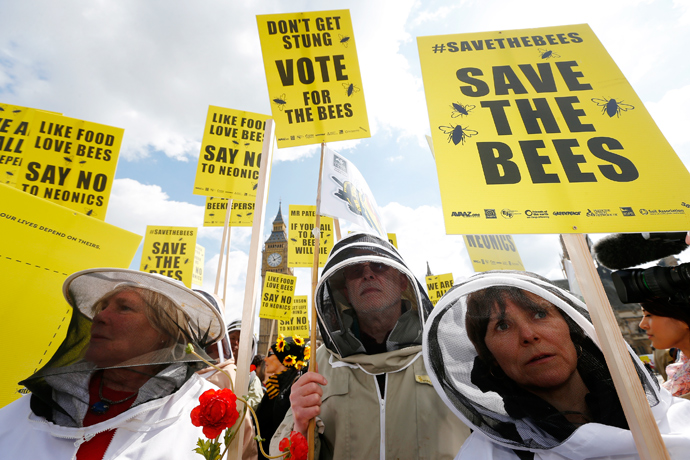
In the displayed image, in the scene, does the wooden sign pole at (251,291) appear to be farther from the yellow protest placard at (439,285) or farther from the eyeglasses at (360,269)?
the yellow protest placard at (439,285)

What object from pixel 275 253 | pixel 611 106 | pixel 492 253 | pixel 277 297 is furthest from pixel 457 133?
pixel 275 253

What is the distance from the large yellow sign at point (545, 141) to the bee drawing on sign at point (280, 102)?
1330 mm

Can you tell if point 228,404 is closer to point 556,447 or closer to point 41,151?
point 556,447

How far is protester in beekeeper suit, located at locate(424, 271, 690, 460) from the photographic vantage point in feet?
4.09

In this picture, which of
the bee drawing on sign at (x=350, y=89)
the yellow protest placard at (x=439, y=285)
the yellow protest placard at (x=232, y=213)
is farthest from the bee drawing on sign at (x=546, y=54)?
the yellow protest placard at (x=439, y=285)

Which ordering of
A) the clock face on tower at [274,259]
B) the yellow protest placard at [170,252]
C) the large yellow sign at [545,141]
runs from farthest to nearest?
the clock face on tower at [274,259]
the yellow protest placard at [170,252]
the large yellow sign at [545,141]

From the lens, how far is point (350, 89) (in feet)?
9.43

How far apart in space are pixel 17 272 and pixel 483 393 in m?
3.21

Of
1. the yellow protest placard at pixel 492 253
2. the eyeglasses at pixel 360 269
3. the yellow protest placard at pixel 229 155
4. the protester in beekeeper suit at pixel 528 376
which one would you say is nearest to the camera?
the protester in beekeeper suit at pixel 528 376

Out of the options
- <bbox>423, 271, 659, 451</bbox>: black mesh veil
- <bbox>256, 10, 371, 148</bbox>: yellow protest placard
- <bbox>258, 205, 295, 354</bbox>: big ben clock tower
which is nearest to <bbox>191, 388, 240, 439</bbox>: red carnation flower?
<bbox>423, 271, 659, 451</bbox>: black mesh veil

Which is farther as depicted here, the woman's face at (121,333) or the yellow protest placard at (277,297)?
the yellow protest placard at (277,297)

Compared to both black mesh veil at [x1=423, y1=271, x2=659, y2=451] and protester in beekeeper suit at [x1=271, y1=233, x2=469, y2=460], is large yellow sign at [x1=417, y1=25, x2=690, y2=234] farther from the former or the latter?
protester in beekeeper suit at [x1=271, y1=233, x2=469, y2=460]

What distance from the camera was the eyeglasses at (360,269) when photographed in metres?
2.38

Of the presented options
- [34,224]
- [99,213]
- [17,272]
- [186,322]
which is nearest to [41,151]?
[99,213]
